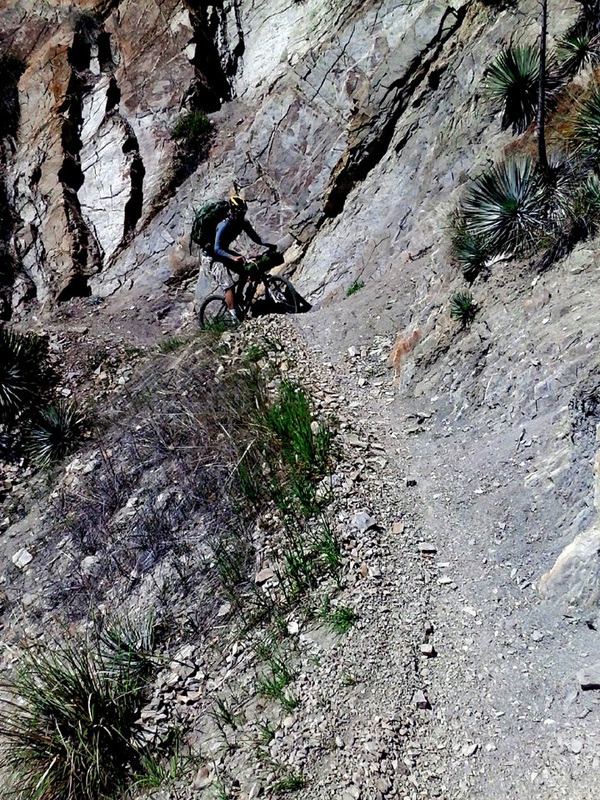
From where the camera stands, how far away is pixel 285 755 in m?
3.82

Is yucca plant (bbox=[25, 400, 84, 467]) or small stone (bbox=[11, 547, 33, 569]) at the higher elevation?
yucca plant (bbox=[25, 400, 84, 467])

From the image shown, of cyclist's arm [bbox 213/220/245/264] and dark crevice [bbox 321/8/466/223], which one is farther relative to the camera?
dark crevice [bbox 321/8/466/223]

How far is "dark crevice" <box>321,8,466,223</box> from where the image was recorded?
35.6ft

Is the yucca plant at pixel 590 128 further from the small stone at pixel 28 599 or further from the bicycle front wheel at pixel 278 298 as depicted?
the small stone at pixel 28 599

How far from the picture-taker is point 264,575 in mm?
5203

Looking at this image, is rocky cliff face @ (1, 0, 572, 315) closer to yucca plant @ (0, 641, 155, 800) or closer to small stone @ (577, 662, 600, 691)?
small stone @ (577, 662, 600, 691)

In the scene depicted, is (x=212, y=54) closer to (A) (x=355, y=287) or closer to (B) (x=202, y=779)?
(A) (x=355, y=287)

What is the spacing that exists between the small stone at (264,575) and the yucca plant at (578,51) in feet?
24.2

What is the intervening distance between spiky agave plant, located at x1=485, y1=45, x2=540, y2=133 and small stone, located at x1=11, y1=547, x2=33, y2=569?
882cm

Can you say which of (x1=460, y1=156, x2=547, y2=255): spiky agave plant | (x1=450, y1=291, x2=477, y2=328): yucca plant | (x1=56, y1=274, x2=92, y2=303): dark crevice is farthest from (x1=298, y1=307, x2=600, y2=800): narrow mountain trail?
(x1=56, y1=274, x2=92, y2=303): dark crevice

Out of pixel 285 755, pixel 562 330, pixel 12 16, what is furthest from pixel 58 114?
pixel 285 755

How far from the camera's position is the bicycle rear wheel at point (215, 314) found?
994cm

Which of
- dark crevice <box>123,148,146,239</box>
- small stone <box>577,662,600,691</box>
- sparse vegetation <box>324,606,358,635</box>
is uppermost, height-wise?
dark crevice <box>123,148,146,239</box>

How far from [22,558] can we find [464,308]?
613 centimetres
